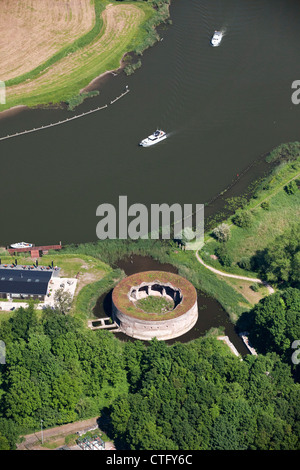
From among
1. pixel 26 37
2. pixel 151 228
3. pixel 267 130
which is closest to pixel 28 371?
pixel 151 228

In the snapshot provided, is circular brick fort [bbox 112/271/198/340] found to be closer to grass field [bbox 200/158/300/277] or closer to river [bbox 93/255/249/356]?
river [bbox 93/255/249/356]

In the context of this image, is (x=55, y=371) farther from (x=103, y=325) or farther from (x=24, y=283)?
(x=24, y=283)

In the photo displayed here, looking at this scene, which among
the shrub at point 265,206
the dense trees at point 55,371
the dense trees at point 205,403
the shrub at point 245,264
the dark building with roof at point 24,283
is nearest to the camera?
the dense trees at point 205,403

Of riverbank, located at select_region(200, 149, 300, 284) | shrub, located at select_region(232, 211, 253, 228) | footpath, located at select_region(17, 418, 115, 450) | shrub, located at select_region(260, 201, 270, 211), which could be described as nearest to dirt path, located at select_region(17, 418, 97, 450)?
footpath, located at select_region(17, 418, 115, 450)

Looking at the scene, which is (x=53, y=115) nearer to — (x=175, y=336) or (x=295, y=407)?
(x=175, y=336)

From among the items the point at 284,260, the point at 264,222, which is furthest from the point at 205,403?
the point at 264,222

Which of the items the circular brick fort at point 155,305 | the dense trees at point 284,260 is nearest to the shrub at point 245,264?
the dense trees at point 284,260

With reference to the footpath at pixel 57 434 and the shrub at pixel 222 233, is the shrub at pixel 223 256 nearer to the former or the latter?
the shrub at pixel 222 233
